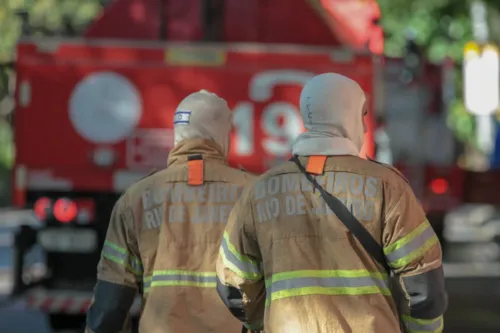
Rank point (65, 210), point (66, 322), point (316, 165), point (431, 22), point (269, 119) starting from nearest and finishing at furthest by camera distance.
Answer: point (316, 165) → point (269, 119) → point (65, 210) → point (66, 322) → point (431, 22)

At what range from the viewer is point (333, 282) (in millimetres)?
2982

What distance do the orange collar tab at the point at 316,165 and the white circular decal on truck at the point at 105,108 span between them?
4.34m

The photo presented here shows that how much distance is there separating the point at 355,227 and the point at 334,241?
78 mm

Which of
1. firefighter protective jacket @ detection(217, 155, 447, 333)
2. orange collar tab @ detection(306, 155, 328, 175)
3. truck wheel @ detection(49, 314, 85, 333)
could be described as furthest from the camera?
truck wheel @ detection(49, 314, 85, 333)

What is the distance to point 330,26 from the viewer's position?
7.72 m

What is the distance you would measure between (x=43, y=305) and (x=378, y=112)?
2917mm

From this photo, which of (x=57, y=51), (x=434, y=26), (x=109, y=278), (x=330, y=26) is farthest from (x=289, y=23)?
(x=434, y=26)

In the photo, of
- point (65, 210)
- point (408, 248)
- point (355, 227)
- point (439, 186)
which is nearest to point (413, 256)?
point (408, 248)

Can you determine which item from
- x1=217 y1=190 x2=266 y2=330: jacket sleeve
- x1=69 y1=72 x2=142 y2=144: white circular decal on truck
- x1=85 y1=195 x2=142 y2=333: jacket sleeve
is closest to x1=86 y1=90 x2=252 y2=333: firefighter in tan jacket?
x1=85 y1=195 x2=142 y2=333: jacket sleeve

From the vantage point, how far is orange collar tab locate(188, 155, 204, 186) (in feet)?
12.3

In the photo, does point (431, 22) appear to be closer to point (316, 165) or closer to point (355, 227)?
point (316, 165)

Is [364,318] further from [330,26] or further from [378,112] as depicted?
[330,26]

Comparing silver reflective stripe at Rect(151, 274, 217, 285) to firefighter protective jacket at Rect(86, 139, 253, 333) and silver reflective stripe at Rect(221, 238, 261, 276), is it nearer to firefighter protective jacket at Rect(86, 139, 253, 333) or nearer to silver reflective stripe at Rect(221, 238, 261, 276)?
firefighter protective jacket at Rect(86, 139, 253, 333)

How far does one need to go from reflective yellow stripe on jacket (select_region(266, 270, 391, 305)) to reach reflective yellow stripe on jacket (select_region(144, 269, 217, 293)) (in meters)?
0.62
